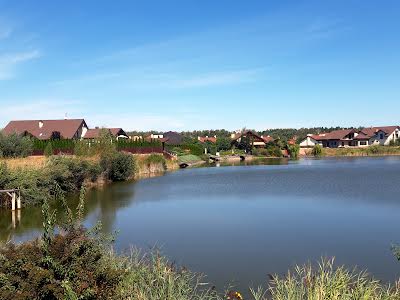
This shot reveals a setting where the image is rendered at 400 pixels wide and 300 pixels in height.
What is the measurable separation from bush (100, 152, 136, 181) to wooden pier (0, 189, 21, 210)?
14.8 m

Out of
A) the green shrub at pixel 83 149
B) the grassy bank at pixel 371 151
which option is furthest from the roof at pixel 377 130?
the green shrub at pixel 83 149

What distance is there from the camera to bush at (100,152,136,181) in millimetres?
37312

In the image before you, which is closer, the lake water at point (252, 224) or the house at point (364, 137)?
the lake water at point (252, 224)

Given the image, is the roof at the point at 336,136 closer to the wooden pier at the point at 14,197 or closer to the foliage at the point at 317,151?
the foliage at the point at 317,151

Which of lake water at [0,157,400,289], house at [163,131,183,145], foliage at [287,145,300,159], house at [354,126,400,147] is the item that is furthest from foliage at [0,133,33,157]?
house at [354,126,400,147]

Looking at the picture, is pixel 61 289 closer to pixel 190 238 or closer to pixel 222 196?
pixel 190 238

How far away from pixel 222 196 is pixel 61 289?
71.4ft

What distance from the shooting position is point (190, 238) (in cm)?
1483

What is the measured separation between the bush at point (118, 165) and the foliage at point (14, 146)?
23.4ft

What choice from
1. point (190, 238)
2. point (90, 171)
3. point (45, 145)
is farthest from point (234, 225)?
point (45, 145)

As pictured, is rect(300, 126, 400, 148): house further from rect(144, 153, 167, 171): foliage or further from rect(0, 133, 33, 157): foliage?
rect(0, 133, 33, 157): foliage

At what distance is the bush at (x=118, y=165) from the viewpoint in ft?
122

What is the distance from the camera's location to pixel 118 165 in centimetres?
3862

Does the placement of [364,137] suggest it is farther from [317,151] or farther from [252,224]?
[252,224]
